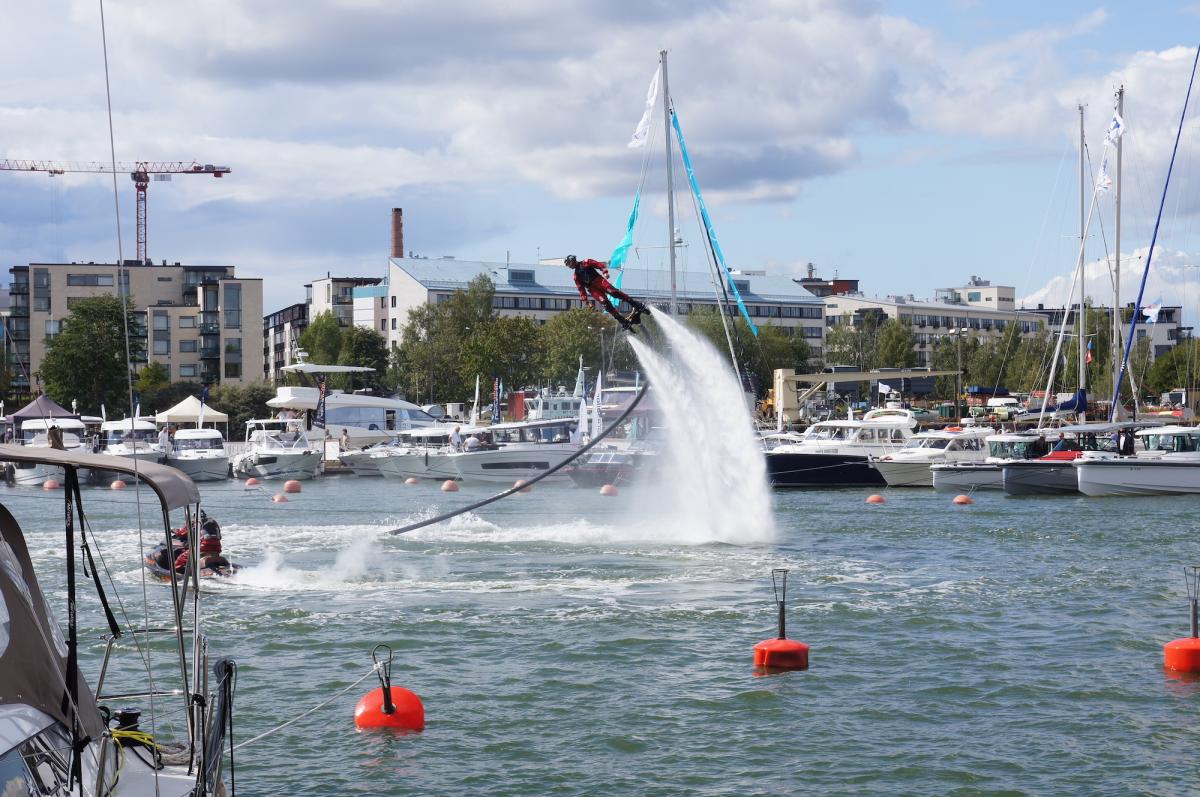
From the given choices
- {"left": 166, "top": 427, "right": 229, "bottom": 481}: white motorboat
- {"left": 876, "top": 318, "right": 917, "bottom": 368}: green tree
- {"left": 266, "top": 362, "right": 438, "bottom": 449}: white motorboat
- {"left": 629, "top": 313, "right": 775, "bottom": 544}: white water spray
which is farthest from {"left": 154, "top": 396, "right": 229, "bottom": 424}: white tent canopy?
{"left": 876, "top": 318, "right": 917, "bottom": 368}: green tree

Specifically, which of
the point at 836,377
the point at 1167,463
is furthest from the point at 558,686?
the point at 836,377

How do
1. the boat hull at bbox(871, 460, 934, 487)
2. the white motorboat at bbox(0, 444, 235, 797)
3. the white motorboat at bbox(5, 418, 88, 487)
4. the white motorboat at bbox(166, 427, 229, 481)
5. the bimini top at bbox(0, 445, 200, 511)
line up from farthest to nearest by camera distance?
1. the white motorboat at bbox(166, 427, 229, 481)
2. the white motorboat at bbox(5, 418, 88, 487)
3. the boat hull at bbox(871, 460, 934, 487)
4. the bimini top at bbox(0, 445, 200, 511)
5. the white motorboat at bbox(0, 444, 235, 797)

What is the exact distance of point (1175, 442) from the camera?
53.0 m

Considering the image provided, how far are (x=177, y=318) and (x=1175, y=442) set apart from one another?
9373 centimetres

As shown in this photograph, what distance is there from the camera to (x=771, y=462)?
56.8 m

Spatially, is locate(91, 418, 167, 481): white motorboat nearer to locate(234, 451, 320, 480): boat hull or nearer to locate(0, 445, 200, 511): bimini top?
locate(234, 451, 320, 480): boat hull

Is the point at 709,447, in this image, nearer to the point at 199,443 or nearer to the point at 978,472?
the point at 978,472

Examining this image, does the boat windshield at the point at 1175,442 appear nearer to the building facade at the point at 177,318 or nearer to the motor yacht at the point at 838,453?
the motor yacht at the point at 838,453

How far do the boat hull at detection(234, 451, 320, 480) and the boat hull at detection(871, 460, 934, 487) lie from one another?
29.9 meters

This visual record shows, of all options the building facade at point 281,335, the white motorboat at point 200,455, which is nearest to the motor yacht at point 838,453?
the white motorboat at point 200,455

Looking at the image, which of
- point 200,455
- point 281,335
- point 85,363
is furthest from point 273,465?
point 281,335

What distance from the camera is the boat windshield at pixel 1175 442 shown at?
52406 millimetres

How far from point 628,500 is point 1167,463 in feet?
66.4

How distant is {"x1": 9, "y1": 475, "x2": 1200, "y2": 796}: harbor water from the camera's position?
50.7 feet
